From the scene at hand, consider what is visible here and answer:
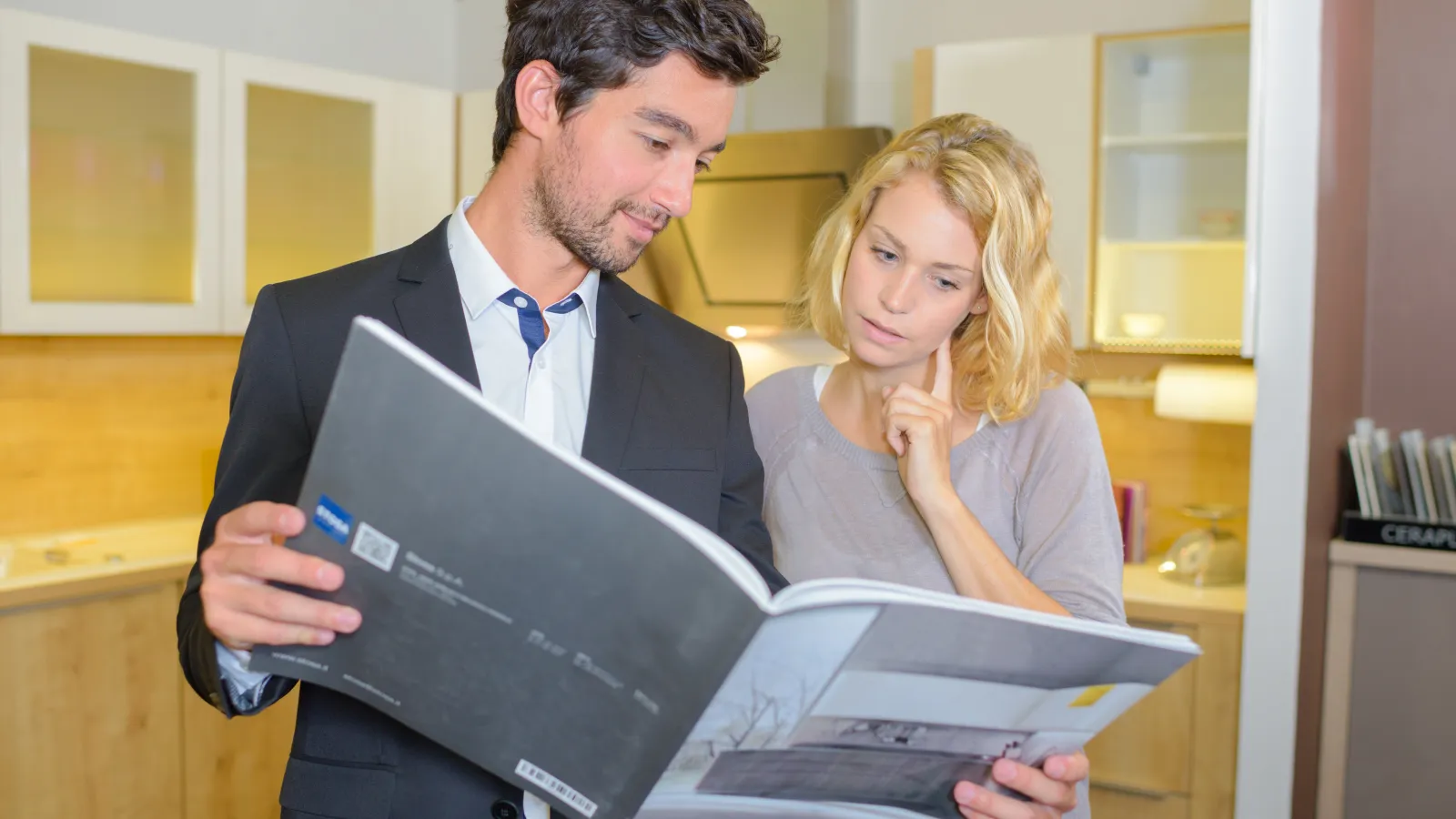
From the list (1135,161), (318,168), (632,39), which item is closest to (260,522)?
(632,39)

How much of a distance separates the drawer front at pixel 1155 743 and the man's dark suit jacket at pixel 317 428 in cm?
179

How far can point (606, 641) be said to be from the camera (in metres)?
0.81

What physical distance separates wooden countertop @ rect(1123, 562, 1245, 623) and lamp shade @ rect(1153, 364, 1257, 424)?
401mm

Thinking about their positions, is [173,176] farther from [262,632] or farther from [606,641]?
[606,641]

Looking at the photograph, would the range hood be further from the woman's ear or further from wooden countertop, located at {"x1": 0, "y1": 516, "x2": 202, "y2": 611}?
the woman's ear

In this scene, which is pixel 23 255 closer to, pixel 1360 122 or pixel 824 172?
pixel 824 172

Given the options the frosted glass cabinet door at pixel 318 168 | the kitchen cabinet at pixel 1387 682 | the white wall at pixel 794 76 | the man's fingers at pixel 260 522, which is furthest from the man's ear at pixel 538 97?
the white wall at pixel 794 76

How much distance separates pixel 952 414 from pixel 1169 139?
1.83 m

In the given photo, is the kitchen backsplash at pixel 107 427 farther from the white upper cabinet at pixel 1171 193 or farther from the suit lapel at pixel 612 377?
the white upper cabinet at pixel 1171 193

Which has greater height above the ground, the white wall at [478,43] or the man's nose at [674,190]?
the white wall at [478,43]

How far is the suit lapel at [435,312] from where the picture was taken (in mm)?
1186

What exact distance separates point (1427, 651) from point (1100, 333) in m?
1.02

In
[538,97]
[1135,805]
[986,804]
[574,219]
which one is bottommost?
[1135,805]

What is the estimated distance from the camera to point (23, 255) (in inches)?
102
